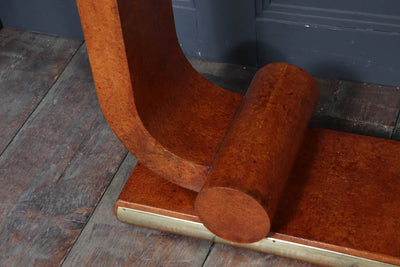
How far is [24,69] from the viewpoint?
7.09ft

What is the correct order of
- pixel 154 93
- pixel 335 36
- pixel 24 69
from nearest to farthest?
pixel 154 93
pixel 335 36
pixel 24 69

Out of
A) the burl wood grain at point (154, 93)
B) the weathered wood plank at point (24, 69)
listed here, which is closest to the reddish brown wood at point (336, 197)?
the burl wood grain at point (154, 93)

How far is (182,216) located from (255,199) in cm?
31

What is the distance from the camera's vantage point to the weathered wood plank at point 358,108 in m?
1.80

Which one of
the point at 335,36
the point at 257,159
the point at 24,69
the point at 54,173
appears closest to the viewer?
the point at 257,159

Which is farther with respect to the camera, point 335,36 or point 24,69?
point 24,69

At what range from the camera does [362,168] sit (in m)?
1.52

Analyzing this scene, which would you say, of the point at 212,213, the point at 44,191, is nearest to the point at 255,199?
the point at 212,213

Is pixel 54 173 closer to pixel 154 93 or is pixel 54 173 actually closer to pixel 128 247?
pixel 128 247

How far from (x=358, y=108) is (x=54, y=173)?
108 centimetres

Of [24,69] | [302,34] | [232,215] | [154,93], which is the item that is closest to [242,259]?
[232,215]

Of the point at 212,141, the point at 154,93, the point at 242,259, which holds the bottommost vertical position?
the point at 242,259

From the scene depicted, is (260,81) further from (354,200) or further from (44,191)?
(44,191)

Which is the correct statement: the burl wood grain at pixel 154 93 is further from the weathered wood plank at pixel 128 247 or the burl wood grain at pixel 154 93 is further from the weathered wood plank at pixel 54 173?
the weathered wood plank at pixel 54 173
